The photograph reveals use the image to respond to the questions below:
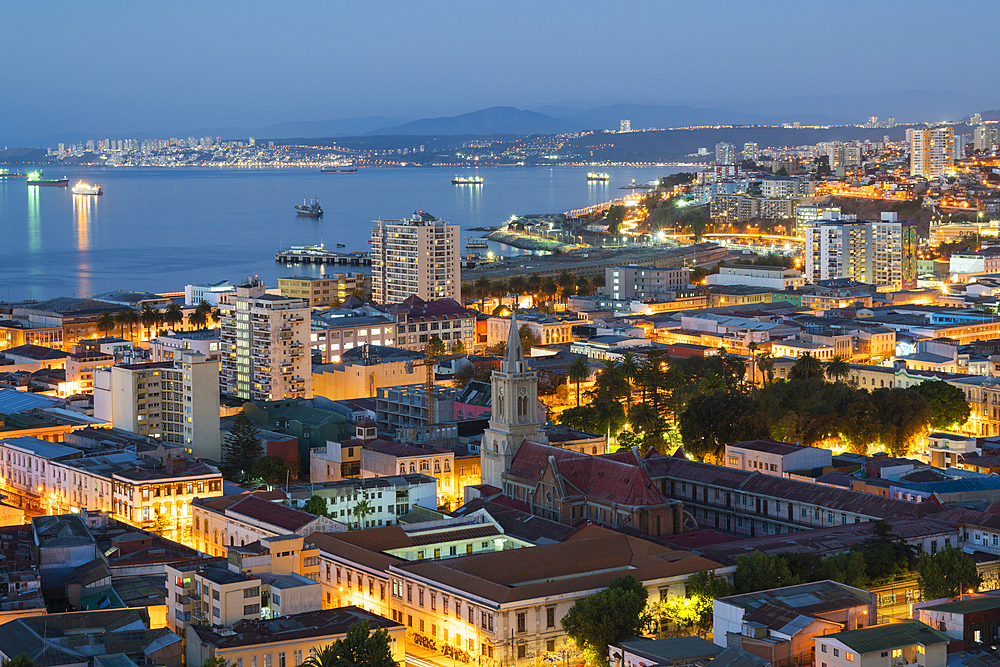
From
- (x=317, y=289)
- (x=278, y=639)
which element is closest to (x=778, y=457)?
(x=278, y=639)

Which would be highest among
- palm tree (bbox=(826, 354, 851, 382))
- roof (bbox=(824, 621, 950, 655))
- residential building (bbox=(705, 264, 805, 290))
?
residential building (bbox=(705, 264, 805, 290))

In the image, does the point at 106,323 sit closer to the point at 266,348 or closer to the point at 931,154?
the point at 266,348

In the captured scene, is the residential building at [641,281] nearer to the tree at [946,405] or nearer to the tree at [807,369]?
the tree at [807,369]

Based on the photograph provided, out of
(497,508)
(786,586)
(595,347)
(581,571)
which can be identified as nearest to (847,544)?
(786,586)

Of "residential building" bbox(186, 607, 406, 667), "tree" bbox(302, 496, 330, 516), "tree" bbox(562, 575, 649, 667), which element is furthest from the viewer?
"tree" bbox(302, 496, 330, 516)

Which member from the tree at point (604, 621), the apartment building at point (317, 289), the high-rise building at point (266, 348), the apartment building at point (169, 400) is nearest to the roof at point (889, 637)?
the tree at point (604, 621)

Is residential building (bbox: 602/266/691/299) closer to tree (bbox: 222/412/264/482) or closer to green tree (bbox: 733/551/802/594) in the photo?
tree (bbox: 222/412/264/482)

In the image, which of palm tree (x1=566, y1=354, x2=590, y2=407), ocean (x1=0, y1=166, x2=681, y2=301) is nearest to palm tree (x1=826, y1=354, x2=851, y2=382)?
palm tree (x1=566, y1=354, x2=590, y2=407)
